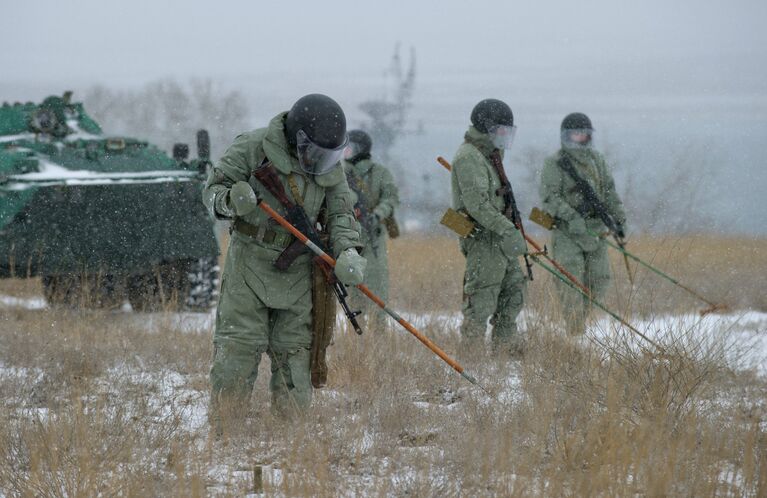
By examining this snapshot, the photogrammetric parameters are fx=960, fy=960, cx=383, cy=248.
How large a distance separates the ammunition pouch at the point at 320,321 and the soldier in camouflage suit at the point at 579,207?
3.49 m

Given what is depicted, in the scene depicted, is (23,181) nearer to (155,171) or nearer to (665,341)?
(155,171)

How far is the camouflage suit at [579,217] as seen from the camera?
25.5 ft

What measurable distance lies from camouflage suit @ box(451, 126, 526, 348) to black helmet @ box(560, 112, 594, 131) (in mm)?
1337

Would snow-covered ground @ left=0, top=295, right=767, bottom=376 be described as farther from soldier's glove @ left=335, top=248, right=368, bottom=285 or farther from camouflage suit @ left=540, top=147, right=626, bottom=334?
soldier's glove @ left=335, top=248, right=368, bottom=285

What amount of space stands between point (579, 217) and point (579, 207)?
164mm

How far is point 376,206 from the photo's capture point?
27.7 feet

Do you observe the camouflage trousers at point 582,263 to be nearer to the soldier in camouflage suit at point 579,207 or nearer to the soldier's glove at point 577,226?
the soldier in camouflage suit at point 579,207

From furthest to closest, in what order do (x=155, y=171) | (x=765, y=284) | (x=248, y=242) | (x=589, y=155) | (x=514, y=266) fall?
(x=765, y=284) < (x=155, y=171) < (x=589, y=155) < (x=514, y=266) < (x=248, y=242)

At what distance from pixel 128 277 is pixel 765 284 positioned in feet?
24.7

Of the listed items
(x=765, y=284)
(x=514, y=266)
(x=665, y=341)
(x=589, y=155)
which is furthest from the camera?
(x=765, y=284)

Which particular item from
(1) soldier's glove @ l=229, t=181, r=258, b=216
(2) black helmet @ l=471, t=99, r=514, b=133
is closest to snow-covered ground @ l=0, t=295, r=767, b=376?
(2) black helmet @ l=471, t=99, r=514, b=133

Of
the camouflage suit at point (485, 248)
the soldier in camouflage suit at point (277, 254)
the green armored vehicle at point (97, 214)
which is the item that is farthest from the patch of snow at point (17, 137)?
the soldier in camouflage suit at point (277, 254)

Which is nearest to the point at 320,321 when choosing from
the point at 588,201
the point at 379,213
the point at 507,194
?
the point at 507,194

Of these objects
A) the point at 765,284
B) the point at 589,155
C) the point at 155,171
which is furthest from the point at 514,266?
the point at 765,284
